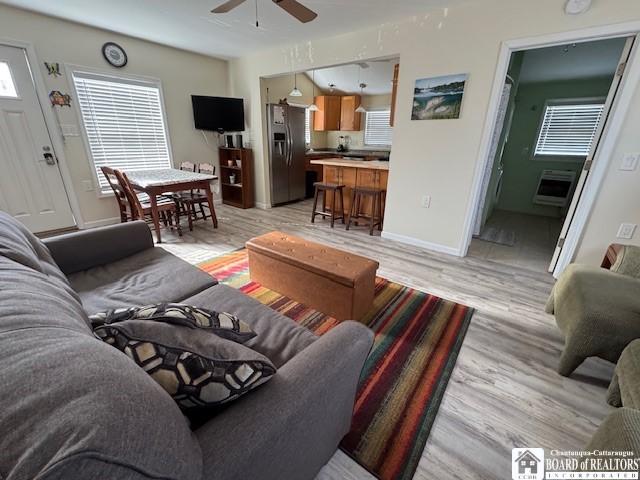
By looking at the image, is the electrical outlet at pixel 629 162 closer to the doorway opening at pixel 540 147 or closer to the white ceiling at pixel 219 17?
the doorway opening at pixel 540 147

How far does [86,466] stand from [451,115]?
11.4ft

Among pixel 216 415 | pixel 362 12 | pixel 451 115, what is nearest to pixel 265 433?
pixel 216 415

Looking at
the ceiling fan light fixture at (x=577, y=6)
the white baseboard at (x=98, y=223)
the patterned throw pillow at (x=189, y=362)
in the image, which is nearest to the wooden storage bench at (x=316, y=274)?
the patterned throw pillow at (x=189, y=362)

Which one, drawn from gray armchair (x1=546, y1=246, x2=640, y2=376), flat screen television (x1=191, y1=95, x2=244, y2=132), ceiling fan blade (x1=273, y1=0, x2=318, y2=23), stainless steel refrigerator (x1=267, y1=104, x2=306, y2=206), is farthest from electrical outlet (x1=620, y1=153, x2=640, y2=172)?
flat screen television (x1=191, y1=95, x2=244, y2=132)

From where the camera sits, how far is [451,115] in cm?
289

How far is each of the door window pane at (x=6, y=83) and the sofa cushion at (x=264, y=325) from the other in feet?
12.2

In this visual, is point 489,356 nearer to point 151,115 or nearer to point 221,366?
point 221,366

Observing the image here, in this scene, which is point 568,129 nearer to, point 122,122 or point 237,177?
point 237,177

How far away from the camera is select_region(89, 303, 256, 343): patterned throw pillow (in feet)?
2.64

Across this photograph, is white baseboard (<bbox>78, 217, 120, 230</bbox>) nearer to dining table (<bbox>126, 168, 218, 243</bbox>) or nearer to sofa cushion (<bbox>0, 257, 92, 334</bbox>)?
dining table (<bbox>126, 168, 218, 243</bbox>)

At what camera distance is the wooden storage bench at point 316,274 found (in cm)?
188

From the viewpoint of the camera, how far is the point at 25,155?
3209 mm

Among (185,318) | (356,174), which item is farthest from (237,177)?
(185,318)

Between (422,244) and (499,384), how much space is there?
6.74ft
